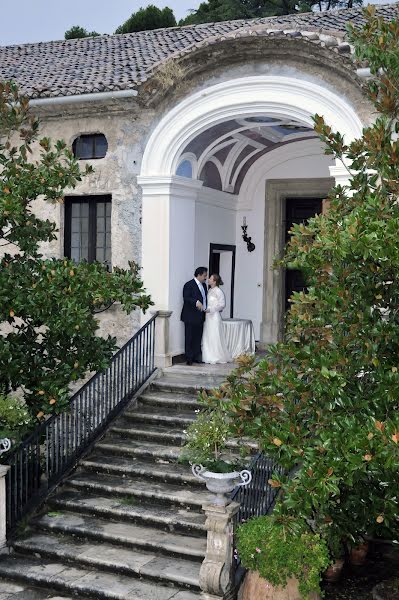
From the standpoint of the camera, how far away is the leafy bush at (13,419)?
8.89 meters

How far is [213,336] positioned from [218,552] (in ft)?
19.4

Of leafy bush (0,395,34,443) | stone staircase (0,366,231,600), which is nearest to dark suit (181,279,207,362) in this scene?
stone staircase (0,366,231,600)

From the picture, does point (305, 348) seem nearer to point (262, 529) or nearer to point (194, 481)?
point (262, 529)

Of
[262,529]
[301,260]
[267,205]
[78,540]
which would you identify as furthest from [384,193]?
[267,205]

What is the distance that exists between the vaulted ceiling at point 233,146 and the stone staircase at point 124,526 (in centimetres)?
441

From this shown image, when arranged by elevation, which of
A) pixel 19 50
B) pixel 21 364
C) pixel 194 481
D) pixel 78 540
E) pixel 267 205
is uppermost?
pixel 19 50

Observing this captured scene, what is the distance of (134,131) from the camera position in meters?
12.3

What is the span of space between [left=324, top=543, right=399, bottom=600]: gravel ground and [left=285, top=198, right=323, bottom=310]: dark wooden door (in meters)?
7.07

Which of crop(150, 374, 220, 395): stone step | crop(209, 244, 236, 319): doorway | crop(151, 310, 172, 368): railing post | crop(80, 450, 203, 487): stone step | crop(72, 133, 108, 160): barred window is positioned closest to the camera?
crop(80, 450, 203, 487): stone step

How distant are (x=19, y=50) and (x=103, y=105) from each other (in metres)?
6.56

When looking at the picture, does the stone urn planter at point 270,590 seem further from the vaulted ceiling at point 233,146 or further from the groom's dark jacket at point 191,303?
the vaulted ceiling at point 233,146

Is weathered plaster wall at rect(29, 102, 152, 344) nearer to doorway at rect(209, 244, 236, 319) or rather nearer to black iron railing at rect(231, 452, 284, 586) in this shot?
doorway at rect(209, 244, 236, 319)

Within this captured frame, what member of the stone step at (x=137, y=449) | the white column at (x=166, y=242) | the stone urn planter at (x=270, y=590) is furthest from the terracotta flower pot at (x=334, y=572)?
the white column at (x=166, y=242)

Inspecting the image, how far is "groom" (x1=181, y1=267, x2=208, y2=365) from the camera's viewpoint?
40.8 ft
